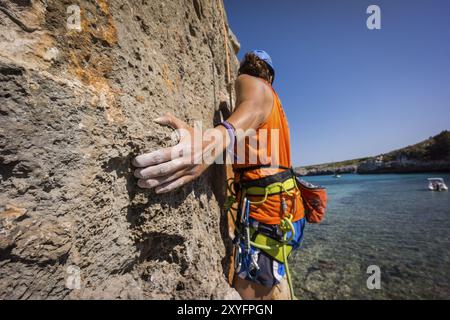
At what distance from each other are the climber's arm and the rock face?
0.10 metres

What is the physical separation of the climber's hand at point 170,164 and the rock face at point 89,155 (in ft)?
0.27

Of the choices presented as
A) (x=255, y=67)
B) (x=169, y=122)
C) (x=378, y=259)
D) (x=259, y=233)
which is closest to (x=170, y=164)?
(x=169, y=122)

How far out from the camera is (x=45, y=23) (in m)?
1.06

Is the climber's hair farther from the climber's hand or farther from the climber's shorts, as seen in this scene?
the climber's shorts

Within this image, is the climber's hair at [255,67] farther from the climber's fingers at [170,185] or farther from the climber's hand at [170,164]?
the climber's fingers at [170,185]

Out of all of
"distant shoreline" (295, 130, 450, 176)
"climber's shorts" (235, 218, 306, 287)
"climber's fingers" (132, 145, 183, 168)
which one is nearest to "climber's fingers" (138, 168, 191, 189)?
"climber's fingers" (132, 145, 183, 168)

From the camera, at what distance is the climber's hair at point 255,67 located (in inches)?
101

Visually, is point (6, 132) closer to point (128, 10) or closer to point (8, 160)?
point (8, 160)

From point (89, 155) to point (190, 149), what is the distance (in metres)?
0.62

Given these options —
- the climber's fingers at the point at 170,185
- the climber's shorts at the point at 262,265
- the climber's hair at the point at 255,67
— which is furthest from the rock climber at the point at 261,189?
the climber's fingers at the point at 170,185

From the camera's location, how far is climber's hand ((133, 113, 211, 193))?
1.33 meters
